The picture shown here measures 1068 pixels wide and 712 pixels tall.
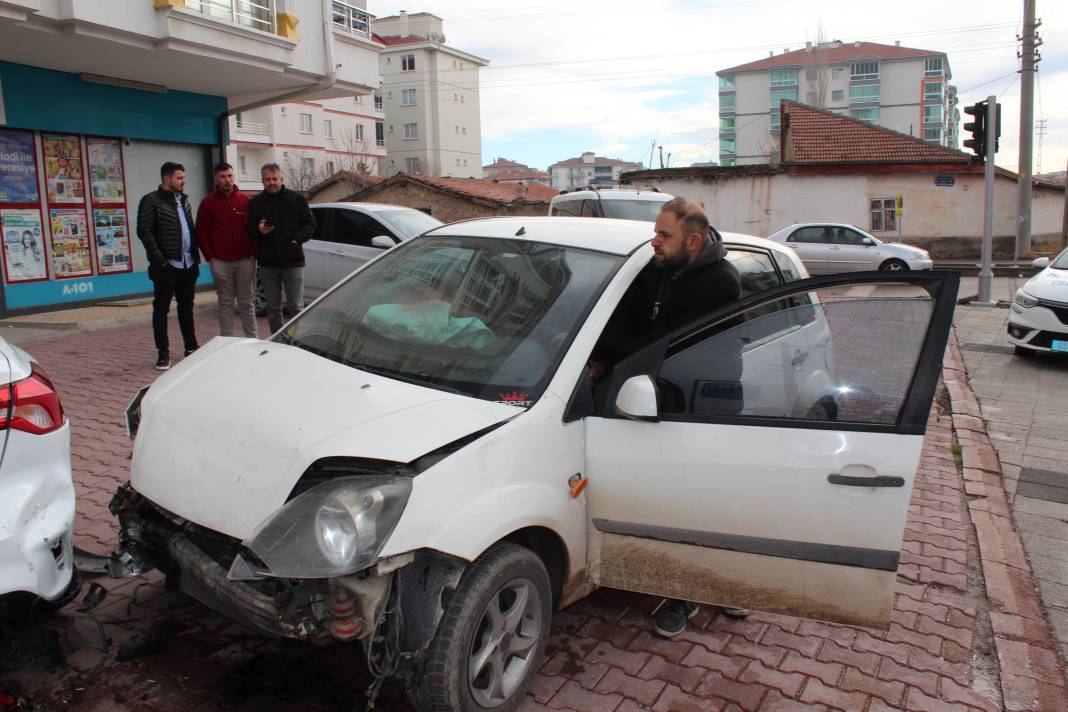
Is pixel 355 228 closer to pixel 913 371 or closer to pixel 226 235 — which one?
pixel 226 235

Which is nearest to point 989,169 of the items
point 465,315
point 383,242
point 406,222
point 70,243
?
point 406,222

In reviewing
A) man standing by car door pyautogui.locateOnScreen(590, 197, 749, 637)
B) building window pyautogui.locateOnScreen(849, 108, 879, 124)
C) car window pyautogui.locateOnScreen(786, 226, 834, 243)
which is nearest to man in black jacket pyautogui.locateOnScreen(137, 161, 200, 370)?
man standing by car door pyautogui.locateOnScreen(590, 197, 749, 637)

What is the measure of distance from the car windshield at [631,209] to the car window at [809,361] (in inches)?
373

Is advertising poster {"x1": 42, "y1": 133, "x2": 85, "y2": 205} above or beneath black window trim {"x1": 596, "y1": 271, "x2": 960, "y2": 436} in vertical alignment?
above

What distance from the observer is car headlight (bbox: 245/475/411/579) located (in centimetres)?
240

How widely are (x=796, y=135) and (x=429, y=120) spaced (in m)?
46.3

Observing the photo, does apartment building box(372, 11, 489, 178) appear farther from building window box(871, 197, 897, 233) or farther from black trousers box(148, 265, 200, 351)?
black trousers box(148, 265, 200, 351)

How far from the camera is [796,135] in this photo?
34531 mm

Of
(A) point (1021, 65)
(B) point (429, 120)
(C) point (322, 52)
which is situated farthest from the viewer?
(B) point (429, 120)

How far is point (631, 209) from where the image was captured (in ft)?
41.5

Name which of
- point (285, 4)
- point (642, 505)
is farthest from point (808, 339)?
point (285, 4)

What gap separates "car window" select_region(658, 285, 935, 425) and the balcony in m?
10.9

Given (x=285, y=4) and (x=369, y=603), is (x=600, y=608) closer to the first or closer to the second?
(x=369, y=603)

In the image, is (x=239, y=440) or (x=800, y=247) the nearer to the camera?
(x=239, y=440)
